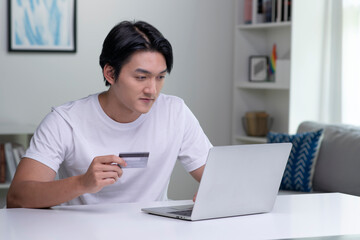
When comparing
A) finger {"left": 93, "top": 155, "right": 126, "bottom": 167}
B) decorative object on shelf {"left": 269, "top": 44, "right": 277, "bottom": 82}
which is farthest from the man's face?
decorative object on shelf {"left": 269, "top": 44, "right": 277, "bottom": 82}

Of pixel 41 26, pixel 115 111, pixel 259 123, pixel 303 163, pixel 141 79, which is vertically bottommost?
pixel 303 163

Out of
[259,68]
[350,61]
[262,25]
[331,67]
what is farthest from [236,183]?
[259,68]

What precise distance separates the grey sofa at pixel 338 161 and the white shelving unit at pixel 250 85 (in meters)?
0.90

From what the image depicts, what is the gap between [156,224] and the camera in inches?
61.9

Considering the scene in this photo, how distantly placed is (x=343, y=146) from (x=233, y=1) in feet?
5.89

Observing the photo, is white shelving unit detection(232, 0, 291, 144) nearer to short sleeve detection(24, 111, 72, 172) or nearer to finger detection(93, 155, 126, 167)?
short sleeve detection(24, 111, 72, 172)

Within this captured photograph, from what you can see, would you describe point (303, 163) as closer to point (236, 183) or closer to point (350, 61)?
point (350, 61)

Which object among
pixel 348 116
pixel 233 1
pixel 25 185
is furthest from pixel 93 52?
pixel 25 185

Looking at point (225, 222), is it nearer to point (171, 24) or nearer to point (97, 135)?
point (97, 135)

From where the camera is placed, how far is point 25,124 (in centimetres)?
421

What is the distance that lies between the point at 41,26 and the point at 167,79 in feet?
3.38

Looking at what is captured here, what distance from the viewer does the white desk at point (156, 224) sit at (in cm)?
146

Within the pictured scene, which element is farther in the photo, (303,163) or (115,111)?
(303,163)

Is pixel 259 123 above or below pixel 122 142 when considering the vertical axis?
below
